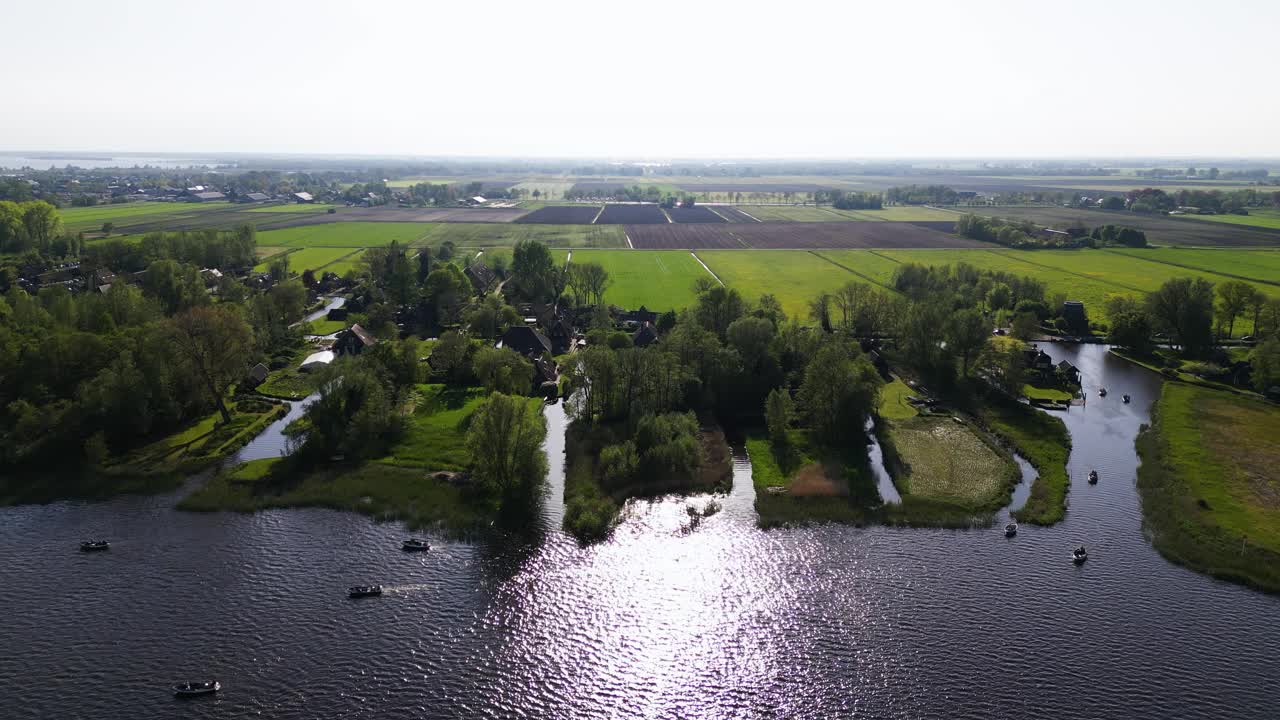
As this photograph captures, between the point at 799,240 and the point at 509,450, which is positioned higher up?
the point at 799,240

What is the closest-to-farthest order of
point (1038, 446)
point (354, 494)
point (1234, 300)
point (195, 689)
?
1. point (195, 689)
2. point (354, 494)
3. point (1038, 446)
4. point (1234, 300)

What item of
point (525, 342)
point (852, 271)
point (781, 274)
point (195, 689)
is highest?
point (852, 271)

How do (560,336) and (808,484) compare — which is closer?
(808,484)

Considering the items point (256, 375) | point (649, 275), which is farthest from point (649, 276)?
point (256, 375)

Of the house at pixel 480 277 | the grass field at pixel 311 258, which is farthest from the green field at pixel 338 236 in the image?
the house at pixel 480 277

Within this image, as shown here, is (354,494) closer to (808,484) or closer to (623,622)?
(623,622)

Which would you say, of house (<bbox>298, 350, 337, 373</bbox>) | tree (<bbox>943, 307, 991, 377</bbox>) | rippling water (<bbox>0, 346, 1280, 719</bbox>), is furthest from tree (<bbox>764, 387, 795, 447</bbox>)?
house (<bbox>298, 350, 337, 373</bbox>)

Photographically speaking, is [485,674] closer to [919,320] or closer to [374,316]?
[919,320]

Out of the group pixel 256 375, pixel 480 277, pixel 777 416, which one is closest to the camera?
pixel 777 416
